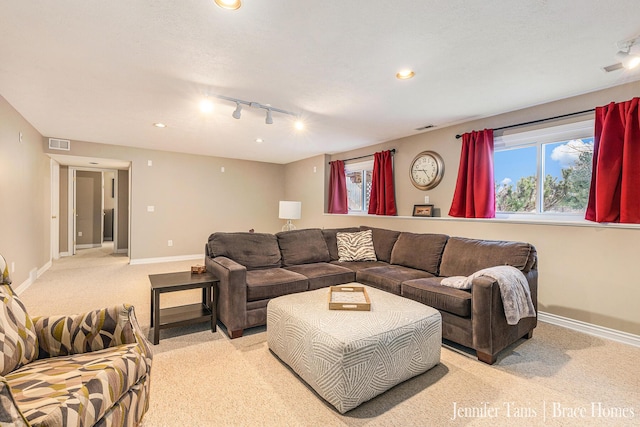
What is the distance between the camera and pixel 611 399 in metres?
1.82

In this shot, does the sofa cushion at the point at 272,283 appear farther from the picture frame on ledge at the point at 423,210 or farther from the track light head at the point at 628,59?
the track light head at the point at 628,59

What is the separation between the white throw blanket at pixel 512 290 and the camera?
2.22m

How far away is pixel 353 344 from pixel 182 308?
2.06 meters

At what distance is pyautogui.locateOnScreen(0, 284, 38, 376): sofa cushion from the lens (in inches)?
49.9

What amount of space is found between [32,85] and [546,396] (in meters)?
4.91

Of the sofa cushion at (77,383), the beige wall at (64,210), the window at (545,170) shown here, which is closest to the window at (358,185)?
the window at (545,170)

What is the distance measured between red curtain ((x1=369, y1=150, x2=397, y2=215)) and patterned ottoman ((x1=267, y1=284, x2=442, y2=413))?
2751 mm

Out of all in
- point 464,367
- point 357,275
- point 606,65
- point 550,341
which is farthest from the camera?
point 357,275

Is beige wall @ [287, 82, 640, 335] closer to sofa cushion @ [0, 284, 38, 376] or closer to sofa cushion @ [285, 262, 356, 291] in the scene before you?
sofa cushion @ [285, 262, 356, 291]

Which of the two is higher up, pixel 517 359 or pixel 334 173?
pixel 334 173

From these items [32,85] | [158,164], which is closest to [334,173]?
[158,164]

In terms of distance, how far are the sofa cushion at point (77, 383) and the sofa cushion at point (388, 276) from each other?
218cm

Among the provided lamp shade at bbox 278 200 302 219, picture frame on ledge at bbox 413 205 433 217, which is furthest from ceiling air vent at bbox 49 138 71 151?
picture frame on ledge at bbox 413 205 433 217

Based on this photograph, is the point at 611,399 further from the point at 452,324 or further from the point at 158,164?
the point at 158,164
